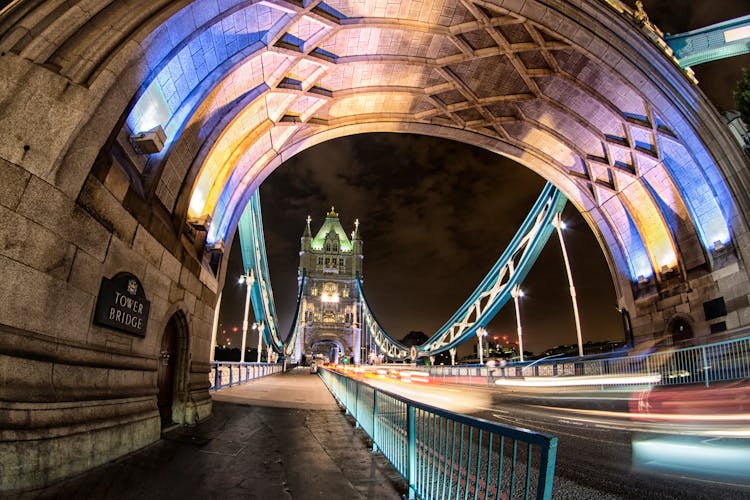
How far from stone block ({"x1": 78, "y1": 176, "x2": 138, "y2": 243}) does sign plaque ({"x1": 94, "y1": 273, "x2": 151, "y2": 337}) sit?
0.67 meters

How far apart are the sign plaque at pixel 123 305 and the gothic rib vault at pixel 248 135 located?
19 centimetres

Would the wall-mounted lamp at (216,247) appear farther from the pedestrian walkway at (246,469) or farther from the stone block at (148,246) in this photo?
the pedestrian walkway at (246,469)

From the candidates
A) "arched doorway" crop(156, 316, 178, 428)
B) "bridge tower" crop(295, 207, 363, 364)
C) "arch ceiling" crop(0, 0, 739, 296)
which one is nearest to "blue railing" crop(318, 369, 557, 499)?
"arched doorway" crop(156, 316, 178, 428)

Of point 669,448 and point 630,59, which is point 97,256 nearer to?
point 669,448

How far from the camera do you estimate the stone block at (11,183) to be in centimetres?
396

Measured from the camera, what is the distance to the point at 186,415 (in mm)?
8383

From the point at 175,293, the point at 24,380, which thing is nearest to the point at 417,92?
the point at 175,293

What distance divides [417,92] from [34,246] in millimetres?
14747

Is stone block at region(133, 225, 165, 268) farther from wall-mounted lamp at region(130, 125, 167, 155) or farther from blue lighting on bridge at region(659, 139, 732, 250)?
blue lighting on bridge at region(659, 139, 732, 250)

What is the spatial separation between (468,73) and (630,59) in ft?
17.9

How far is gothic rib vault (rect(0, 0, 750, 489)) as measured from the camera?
4465 millimetres

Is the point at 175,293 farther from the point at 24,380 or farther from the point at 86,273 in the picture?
the point at 24,380

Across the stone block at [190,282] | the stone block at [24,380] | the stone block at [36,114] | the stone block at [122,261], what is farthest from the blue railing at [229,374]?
the stone block at [36,114]

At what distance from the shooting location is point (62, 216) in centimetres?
461
